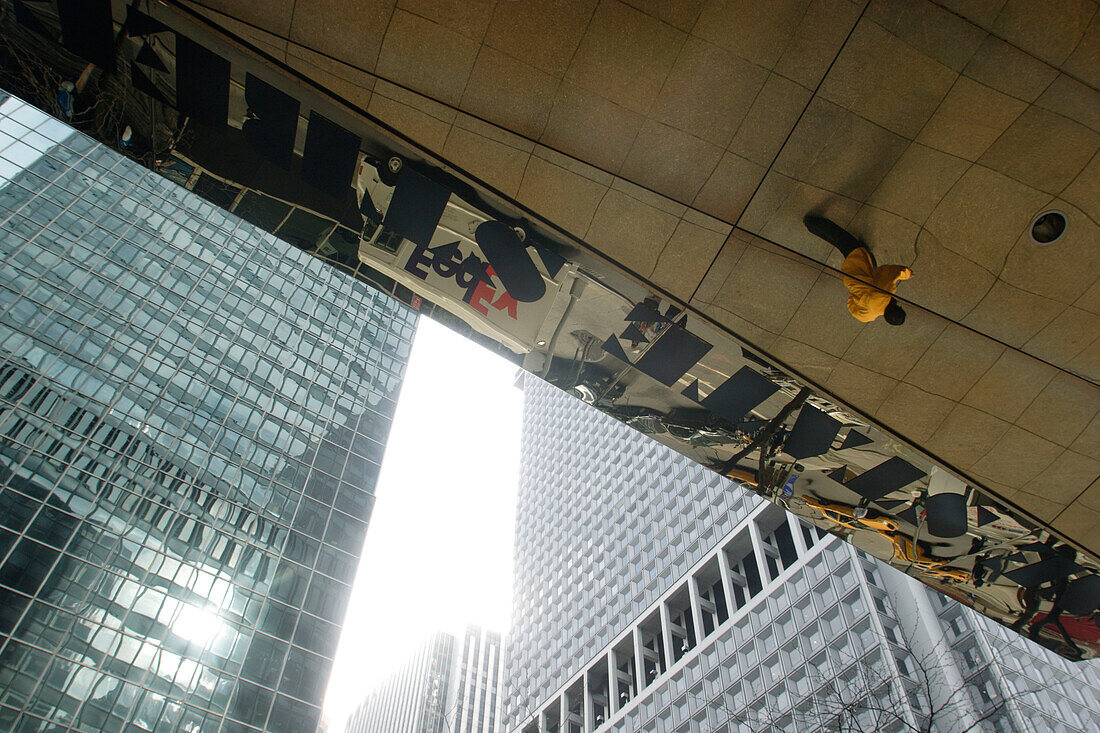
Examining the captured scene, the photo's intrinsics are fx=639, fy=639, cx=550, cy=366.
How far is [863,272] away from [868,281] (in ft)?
0.24

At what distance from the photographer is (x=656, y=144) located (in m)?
4.47

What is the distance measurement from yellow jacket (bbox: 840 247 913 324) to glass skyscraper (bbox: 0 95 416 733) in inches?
1310

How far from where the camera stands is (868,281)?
15.2 ft

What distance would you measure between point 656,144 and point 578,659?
222 ft

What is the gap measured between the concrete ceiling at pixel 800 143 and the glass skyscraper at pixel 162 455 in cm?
3217

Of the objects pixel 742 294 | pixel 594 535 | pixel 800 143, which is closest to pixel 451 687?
pixel 594 535

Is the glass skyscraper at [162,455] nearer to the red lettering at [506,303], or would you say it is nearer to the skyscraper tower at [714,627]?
the skyscraper tower at [714,627]

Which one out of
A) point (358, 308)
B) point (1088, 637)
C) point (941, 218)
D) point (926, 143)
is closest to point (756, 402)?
point (941, 218)

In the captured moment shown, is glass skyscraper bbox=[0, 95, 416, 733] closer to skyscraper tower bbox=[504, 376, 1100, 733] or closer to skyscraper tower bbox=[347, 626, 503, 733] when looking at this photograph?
skyscraper tower bbox=[504, 376, 1100, 733]

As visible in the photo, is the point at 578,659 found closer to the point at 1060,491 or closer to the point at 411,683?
the point at 1060,491

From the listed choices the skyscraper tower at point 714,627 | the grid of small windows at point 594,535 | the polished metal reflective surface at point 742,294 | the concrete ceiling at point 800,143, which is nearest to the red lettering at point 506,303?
the polished metal reflective surface at point 742,294

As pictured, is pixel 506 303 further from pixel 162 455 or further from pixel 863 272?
pixel 162 455

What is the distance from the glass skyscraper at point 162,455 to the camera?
91.1ft

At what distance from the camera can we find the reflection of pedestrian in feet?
14.9
